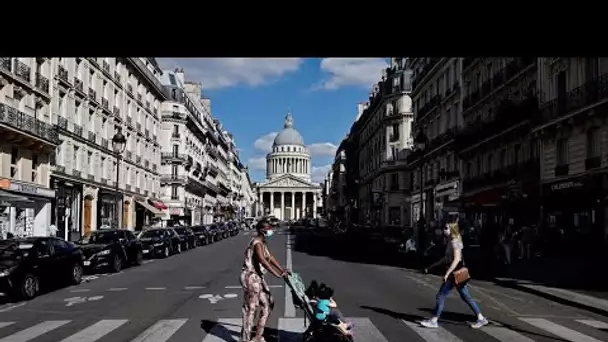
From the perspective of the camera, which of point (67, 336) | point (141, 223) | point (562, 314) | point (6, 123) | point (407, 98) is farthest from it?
point (407, 98)

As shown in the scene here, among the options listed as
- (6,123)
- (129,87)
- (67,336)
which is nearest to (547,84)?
(6,123)

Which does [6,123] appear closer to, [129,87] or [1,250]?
[1,250]

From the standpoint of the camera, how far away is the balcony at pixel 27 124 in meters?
31.4

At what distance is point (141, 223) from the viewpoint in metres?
62.2

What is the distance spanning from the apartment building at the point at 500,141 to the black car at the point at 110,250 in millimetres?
15166

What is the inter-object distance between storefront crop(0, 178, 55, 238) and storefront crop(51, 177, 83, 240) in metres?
1.29

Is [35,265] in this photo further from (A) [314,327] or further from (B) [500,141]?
(B) [500,141]

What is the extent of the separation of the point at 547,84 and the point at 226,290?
21.5 metres

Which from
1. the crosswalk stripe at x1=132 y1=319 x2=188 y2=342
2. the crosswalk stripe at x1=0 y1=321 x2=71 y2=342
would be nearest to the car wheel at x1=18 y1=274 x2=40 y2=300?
the crosswalk stripe at x1=0 y1=321 x2=71 y2=342

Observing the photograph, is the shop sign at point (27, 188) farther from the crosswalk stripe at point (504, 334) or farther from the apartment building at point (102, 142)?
the crosswalk stripe at point (504, 334)

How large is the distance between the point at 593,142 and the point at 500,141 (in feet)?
37.6

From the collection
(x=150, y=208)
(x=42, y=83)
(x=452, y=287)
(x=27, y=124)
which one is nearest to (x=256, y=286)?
(x=452, y=287)
